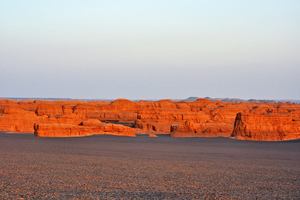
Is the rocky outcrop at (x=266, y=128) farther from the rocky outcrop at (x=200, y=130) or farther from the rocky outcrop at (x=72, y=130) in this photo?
the rocky outcrop at (x=72, y=130)

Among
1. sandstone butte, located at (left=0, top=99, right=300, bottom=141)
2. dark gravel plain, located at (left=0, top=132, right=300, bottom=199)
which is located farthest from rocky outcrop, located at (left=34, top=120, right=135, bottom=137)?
dark gravel plain, located at (left=0, top=132, right=300, bottom=199)

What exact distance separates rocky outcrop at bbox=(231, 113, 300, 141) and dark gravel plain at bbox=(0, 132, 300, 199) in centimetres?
863

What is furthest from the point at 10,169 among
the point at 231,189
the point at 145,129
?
the point at 145,129

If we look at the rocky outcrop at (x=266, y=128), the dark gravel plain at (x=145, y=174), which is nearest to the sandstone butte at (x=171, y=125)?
the rocky outcrop at (x=266, y=128)

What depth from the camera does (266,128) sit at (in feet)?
109

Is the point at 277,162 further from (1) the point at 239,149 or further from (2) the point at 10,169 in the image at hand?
(2) the point at 10,169

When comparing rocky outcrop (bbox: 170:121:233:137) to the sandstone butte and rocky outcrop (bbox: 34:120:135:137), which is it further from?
rocky outcrop (bbox: 34:120:135:137)

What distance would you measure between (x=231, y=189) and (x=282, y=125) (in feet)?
73.0

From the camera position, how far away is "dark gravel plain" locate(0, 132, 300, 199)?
12219 mm

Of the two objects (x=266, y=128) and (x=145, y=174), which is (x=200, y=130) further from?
(x=145, y=174)

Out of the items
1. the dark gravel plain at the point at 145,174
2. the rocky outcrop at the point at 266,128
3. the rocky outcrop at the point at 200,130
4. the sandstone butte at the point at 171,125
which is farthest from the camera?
the rocky outcrop at the point at 200,130

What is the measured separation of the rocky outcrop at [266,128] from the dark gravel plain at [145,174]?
8.63 metres

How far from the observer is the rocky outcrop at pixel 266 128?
33000 mm

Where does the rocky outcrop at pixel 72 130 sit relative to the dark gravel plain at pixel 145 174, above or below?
above
